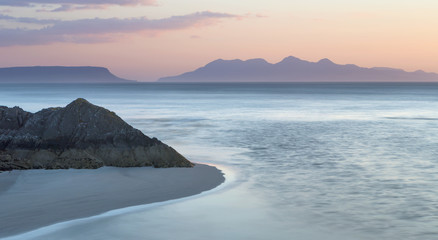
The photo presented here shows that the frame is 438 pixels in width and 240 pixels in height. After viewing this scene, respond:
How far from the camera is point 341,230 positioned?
8109 millimetres

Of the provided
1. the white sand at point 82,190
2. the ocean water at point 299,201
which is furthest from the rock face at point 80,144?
the ocean water at point 299,201

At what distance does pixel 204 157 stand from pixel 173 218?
7.35m

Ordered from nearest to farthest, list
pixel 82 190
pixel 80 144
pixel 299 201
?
1. pixel 299 201
2. pixel 82 190
3. pixel 80 144

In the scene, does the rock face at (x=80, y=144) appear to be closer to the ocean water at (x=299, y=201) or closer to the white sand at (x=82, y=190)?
the white sand at (x=82, y=190)

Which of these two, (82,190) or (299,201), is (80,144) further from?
(299,201)

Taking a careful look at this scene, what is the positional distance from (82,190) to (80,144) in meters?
2.82

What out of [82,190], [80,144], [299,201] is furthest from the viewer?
[80,144]

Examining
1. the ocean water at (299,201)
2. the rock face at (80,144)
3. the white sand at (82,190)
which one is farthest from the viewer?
the rock face at (80,144)

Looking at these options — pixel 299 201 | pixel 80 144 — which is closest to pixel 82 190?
pixel 80 144

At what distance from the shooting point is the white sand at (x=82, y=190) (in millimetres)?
8607

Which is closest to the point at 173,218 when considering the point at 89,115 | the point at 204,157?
the point at 89,115

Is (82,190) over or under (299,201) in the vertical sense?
over

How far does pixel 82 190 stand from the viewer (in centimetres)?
1051

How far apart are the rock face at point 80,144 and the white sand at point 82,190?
393 millimetres
